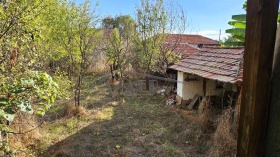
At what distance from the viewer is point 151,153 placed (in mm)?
5469

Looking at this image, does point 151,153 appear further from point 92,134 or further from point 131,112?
point 131,112

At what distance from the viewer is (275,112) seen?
27.2 inches

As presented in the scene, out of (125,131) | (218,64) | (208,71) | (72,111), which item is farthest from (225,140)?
(72,111)

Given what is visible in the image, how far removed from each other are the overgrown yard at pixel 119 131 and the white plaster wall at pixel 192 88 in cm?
→ 99

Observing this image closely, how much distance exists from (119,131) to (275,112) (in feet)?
21.5

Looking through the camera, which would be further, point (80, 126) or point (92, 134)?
point (80, 126)

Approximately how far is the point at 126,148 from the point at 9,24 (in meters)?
4.15

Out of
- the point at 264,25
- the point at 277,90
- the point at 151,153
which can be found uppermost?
the point at 264,25

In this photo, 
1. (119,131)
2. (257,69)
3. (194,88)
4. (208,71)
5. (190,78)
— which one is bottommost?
(119,131)

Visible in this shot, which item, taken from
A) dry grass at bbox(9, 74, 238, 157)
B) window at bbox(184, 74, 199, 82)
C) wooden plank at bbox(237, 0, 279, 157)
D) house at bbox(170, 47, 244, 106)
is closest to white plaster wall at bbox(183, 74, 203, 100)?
house at bbox(170, 47, 244, 106)

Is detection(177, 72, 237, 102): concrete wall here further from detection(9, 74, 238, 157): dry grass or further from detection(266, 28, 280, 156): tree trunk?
detection(266, 28, 280, 156): tree trunk

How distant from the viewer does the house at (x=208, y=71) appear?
286 inches

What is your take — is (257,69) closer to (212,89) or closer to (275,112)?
(275,112)

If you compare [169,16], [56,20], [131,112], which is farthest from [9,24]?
[169,16]
